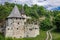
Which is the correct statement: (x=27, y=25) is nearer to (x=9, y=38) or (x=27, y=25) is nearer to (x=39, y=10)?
(x=9, y=38)

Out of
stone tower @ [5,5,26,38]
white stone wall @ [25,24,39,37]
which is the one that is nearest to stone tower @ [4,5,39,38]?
stone tower @ [5,5,26,38]

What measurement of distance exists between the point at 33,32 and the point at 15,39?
7.17 m

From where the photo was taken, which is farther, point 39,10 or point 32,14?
point 39,10

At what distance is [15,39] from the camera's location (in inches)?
2884

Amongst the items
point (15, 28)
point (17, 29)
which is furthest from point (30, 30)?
point (15, 28)

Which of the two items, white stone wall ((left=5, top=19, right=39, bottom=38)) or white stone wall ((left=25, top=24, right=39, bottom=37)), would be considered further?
white stone wall ((left=25, top=24, right=39, bottom=37))

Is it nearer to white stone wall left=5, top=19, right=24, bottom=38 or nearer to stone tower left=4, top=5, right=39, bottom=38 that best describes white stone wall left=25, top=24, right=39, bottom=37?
stone tower left=4, top=5, right=39, bottom=38

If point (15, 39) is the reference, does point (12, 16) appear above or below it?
above

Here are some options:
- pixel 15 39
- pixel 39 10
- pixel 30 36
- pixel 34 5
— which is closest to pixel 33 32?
pixel 30 36

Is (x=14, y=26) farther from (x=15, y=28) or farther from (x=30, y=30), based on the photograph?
(x=30, y=30)

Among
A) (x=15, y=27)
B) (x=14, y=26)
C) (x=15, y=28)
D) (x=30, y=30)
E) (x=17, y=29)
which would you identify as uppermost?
(x=14, y=26)

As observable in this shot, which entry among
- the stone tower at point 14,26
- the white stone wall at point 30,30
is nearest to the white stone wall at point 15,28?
the stone tower at point 14,26

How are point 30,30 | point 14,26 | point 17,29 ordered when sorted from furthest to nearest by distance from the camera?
point 30,30
point 17,29
point 14,26

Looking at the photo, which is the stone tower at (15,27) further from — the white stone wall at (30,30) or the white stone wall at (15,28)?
the white stone wall at (30,30)
